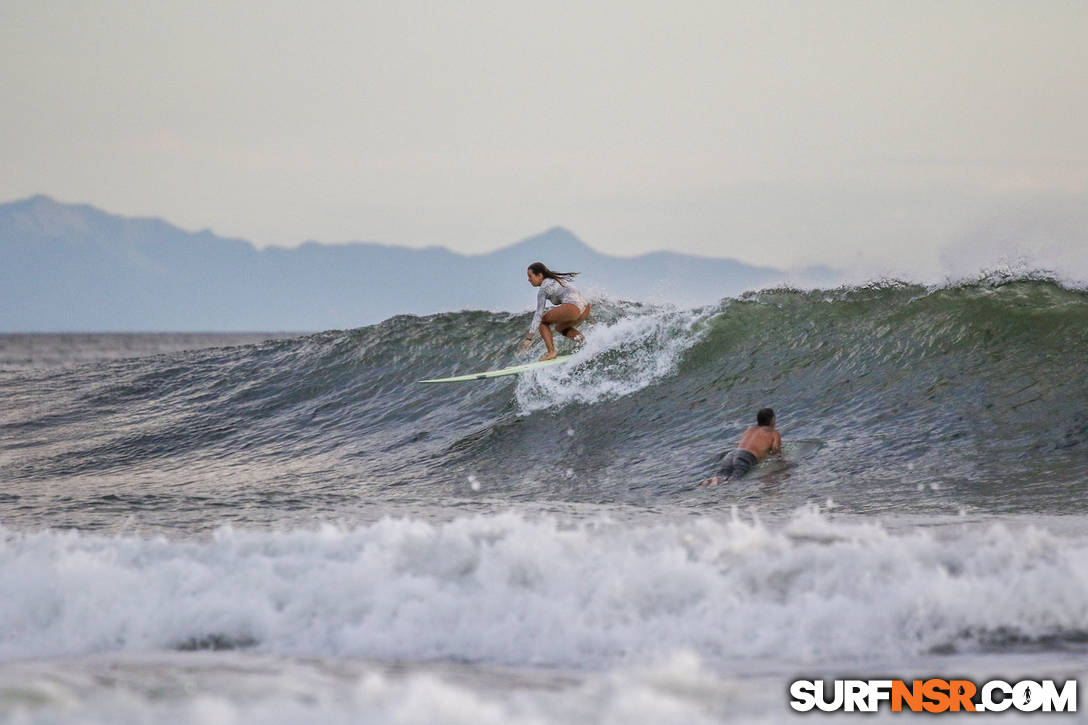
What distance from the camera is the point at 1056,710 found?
11.3ft

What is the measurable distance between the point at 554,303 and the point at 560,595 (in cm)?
829

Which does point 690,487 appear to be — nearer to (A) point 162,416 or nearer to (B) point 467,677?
(B) point 467,677

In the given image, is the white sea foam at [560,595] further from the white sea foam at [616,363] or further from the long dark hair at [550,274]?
the long dark hair at [550,274]

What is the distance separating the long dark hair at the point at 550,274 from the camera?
12.6 metres

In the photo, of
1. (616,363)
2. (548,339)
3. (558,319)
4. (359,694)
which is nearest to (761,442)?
(616,363)

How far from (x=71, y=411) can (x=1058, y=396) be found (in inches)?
585

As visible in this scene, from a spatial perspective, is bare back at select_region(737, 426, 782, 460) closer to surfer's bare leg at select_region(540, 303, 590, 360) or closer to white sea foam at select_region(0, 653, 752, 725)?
surfer's bare leg at select_region(540, 303, 590, 360)

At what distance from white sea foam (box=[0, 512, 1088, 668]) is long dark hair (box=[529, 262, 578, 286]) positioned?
23.4 feet

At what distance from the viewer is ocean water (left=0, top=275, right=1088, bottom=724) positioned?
4.00 meters

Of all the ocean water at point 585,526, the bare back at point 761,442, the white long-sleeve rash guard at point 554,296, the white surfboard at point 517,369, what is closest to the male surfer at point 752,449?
the bare back at point 761,442

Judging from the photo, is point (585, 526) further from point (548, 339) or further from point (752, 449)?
point (548, 339)

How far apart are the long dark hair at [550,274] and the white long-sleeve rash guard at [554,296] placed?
0.06 meters

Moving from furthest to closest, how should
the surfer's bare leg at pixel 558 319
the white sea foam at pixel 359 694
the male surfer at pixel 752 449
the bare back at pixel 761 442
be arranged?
the surfer's bare leg at pixel 558 319, the bare back at pixel 761 442, the male surfer at pixel 752 449, the white sea foam at pixel 359 694

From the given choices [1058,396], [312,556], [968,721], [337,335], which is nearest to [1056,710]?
[968,721]
